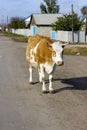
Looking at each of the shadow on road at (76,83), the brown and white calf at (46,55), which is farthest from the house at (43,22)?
the brown and white calf at (46,55)

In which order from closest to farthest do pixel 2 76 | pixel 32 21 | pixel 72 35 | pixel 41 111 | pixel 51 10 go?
pixel 41 111
pixel 2 76
pixel 72 35
pixel 32 21
pixel 51 10

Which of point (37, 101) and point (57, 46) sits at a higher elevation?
point (57, 46)

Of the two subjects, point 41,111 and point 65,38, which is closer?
point 41,111

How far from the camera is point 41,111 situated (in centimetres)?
862

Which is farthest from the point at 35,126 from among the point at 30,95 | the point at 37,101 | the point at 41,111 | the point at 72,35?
the point at 72,35

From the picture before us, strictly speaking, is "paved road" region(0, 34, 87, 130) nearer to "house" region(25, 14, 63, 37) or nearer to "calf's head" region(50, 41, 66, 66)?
"calf's head" region(50, 41, 66, 66)

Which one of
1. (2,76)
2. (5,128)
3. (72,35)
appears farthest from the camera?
(72,35)

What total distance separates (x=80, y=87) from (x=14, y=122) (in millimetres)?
4495

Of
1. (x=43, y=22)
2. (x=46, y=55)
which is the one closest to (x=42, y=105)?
(x=46, y=55)

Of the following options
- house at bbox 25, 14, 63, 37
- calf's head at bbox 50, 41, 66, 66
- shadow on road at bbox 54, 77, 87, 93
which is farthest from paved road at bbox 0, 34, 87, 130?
house at bbox 25, 14, 63, 37

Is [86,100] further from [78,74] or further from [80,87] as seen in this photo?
[78,74]

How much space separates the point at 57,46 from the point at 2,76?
4537 mm

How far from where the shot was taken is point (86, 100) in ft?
32.2

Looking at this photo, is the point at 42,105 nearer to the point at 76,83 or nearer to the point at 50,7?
the point at 76,83
